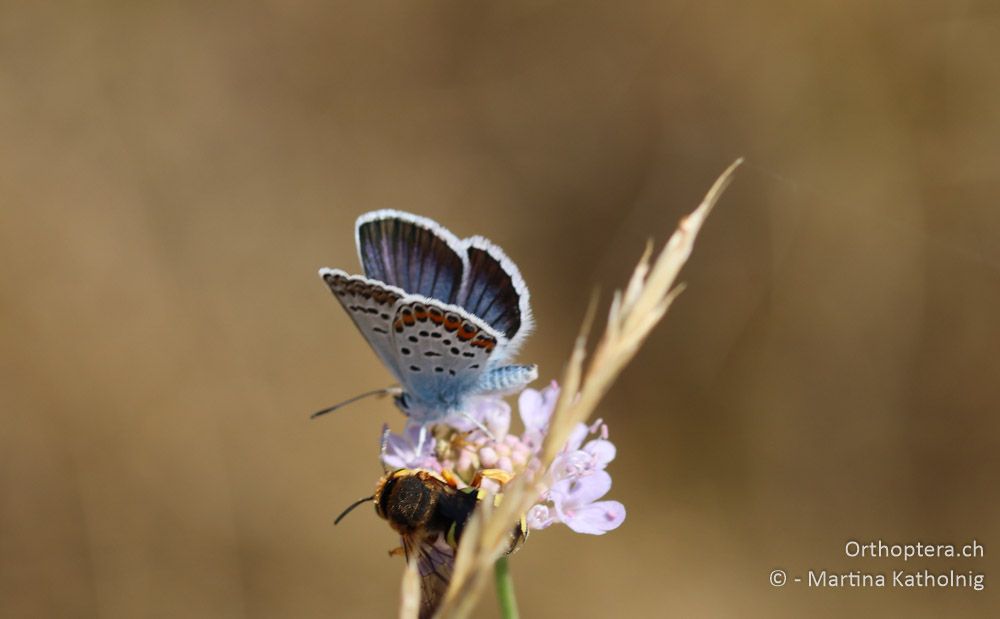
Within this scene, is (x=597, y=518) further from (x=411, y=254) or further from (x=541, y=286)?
(x=541, y=286)

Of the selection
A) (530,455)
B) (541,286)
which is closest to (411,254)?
(530,455)

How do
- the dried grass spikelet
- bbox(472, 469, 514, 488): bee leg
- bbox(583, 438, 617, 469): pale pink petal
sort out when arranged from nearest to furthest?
1. the dried grass spikelet
2. bbox(472, 469, 514, 488): bee leg
3. bbox(583, 438, 617, 469): pale pink petal

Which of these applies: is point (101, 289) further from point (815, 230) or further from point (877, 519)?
point (877, 519)

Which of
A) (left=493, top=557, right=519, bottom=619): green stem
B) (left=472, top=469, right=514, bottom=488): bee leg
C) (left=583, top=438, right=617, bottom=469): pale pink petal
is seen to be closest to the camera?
(left=493, top=557, right=519, bottom=619): green stem

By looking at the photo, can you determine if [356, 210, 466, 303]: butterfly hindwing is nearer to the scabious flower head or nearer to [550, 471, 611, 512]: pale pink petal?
the scabious flower head

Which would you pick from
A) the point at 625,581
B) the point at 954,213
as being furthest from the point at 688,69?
the point at 625,581

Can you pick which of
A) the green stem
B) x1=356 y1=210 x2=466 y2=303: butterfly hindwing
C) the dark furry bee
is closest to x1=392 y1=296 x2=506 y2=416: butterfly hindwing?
x1=356 y1=210 x2=466 y2=303: butterfly hindwing
